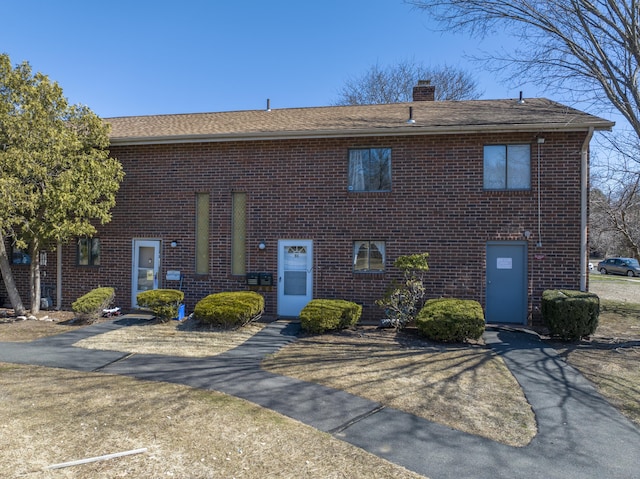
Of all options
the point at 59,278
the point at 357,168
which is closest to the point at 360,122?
the point at 357,168

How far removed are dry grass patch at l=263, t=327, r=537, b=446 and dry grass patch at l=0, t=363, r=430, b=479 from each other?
55.8 inches

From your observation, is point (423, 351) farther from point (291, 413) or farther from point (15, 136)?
point (15, 136)

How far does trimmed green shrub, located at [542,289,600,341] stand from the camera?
28.1 ft

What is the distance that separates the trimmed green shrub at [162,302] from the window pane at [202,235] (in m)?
1.25

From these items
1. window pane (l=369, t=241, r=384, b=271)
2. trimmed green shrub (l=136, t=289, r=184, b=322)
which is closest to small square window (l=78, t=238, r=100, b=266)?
trimmed green shrub (l=136, t=289, r=184, b=322)

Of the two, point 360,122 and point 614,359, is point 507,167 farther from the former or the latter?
point 614,359

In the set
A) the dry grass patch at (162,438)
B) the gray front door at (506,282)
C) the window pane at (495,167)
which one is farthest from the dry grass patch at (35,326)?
the window pane at (495,167)

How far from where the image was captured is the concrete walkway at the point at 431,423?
153 inches

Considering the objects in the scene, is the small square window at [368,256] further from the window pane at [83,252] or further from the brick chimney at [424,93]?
the window pane at [83,252]

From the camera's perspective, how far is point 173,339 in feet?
29.6

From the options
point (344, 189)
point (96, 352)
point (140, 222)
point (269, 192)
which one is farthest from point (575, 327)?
point (140, 222)

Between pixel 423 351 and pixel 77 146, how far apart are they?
934 cm

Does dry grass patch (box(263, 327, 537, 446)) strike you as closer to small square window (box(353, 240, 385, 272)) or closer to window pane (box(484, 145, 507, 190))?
small square window (box(353, 240, 385, 272))

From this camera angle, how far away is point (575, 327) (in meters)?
8.62
